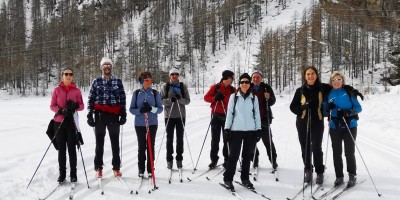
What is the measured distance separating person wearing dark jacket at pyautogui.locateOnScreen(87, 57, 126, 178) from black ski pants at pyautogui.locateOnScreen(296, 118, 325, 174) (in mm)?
3453

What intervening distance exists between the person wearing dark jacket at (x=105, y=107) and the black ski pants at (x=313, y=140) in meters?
3.45

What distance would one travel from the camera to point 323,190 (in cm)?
Result: 522

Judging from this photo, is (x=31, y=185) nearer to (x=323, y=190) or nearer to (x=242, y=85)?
(x=242, y=85)

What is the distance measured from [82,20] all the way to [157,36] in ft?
94.9

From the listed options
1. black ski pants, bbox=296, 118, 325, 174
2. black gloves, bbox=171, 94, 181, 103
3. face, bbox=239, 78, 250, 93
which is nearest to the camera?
face, bbox=239, 78, 250, 93

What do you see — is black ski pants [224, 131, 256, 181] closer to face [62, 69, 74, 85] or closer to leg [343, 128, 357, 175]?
leg [343, 128, 357, 175]

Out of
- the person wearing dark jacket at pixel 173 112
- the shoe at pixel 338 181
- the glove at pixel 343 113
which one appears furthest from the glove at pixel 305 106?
the person wearing dark jacket at pixel 173 112

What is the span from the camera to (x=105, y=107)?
5.77 m

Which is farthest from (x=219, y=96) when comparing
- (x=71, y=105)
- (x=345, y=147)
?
(x=71, y=105)

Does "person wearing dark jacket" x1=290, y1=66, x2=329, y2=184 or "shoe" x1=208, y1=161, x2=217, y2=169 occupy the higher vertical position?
"person wearing dark jacket" x1=290, y1=66, x2=329, y2=184

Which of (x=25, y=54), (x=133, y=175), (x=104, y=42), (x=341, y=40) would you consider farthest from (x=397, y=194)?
(x=25, y=54)

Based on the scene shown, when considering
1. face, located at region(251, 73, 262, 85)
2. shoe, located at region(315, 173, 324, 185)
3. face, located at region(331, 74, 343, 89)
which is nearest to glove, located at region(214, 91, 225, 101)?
face, located at region(251, 73, 262, 85)

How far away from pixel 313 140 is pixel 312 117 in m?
0.43

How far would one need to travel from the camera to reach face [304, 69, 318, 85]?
545 cm
